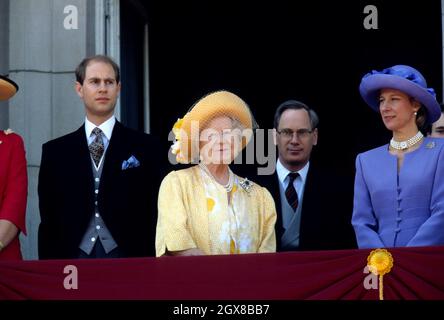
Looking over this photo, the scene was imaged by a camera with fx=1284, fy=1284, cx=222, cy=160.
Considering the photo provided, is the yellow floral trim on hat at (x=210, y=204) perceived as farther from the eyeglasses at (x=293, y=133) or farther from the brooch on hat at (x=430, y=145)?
the brooch on hat at (x=430, y=145)

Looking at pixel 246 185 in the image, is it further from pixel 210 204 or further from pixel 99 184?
pixel 99 184

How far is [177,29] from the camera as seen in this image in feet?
36.9

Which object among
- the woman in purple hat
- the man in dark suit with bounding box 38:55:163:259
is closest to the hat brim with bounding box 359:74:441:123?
the woman in purple hat

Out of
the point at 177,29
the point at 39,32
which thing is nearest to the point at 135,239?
the point at 39,32

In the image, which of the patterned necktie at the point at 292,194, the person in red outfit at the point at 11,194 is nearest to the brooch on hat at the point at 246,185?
the patterned necktie at the point at 292,194

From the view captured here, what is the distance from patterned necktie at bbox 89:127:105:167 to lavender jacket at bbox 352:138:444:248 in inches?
62.2

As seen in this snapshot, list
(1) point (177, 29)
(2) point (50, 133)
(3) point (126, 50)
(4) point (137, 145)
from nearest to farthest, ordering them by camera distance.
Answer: (4) point (137, 145), (2) point (50, 133), (3) point (126, 50), (1) point (177, 29)

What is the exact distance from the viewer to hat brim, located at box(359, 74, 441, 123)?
23.8 ft

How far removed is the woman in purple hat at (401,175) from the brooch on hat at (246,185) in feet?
1.98

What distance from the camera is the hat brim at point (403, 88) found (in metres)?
7.25

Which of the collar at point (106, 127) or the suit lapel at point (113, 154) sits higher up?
the collar at point (106, 127)

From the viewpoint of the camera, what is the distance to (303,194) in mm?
7801
